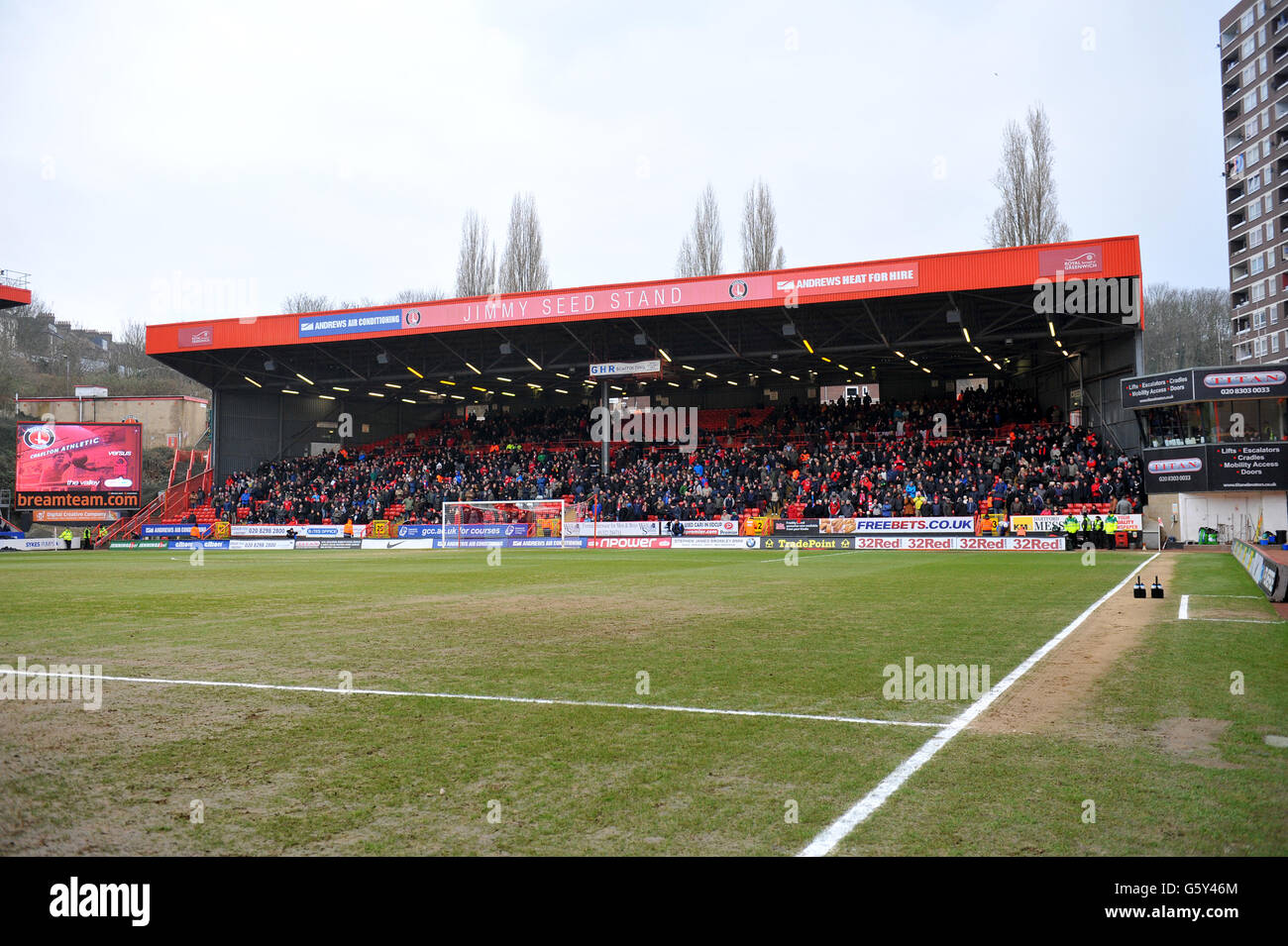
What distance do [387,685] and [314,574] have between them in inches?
715

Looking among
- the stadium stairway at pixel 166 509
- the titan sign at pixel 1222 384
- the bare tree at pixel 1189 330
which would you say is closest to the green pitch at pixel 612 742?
the titan sign at pixel 1222 384

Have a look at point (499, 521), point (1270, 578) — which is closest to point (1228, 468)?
point (1270, 578)

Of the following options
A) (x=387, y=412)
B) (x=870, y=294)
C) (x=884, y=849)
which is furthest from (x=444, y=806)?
(x=387, y=412)

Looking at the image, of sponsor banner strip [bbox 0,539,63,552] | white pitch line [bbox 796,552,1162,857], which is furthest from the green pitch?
sponsor banner strip [bbox 0,539,63,552]

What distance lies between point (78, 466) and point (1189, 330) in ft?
336

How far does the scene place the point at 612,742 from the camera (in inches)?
249

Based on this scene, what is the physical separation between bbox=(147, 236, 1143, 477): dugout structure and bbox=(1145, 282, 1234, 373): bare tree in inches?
2151

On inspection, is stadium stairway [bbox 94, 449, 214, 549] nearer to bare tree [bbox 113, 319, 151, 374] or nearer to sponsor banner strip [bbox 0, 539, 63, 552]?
sponsor banner strip [bbox 0, 539, 63, 552]

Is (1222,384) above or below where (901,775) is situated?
above

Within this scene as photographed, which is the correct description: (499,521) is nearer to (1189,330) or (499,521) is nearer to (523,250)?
(523,250)

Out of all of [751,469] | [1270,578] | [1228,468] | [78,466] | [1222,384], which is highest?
[1222,384]

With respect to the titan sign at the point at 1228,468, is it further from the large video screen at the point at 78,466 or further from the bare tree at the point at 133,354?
the bare tree at the point at 133,354

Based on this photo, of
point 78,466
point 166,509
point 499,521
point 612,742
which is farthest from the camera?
point 166,509

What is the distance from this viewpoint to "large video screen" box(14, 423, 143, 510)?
174 feet
